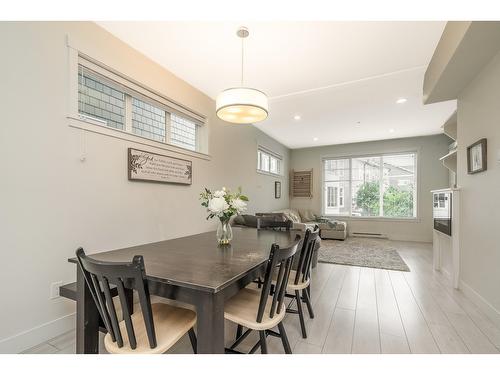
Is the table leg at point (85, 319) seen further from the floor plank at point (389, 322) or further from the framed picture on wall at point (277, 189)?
the framed picture on wall at point (277, 189)

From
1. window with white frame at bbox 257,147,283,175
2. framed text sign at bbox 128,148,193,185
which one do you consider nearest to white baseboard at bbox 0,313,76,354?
framed text sign at bbox 128,148,193,185

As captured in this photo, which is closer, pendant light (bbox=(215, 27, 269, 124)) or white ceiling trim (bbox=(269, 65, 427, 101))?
pendant light (bbox=(215, 27, 269, 124))

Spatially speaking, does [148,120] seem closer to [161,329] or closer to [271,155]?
[161,329]

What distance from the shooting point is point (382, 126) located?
5301 millimetres

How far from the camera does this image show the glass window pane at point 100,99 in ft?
7.23

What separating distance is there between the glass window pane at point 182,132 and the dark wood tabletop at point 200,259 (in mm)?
1693

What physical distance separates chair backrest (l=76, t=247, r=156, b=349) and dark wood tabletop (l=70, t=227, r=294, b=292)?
15 centimetres

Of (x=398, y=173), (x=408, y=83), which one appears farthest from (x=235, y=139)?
(x=398, y=173)

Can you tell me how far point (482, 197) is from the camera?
233cm

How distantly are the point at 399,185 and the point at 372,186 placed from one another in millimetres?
661

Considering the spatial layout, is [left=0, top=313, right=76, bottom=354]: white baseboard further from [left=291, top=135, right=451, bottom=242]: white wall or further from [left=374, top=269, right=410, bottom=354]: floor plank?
[left=291, top=135, right=451, bottom=242]: white wall

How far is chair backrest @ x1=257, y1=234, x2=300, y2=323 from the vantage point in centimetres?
125

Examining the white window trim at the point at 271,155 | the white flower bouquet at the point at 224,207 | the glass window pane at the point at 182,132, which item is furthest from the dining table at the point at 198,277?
the white window trim at the point at 271,155
